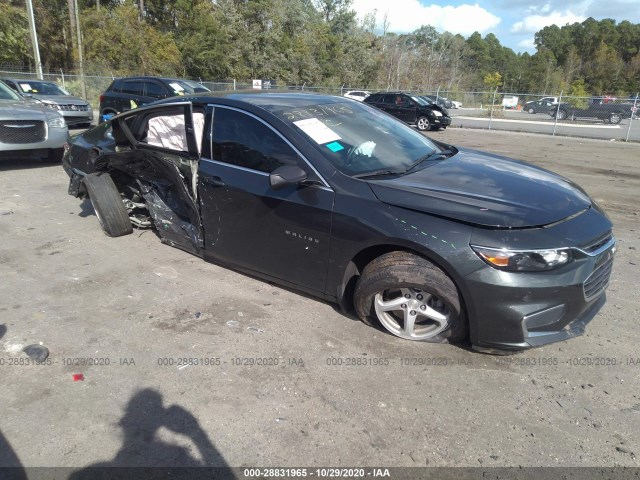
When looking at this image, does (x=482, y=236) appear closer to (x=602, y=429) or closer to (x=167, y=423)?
(x=602, y=429)

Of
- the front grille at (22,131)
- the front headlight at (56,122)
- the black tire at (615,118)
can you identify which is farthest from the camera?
the black tire at (615,118)

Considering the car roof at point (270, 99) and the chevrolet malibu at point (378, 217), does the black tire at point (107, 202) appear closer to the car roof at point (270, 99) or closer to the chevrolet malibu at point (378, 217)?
the chevrolet malibu at point (378, 217)

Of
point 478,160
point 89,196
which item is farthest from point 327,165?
point 89,196

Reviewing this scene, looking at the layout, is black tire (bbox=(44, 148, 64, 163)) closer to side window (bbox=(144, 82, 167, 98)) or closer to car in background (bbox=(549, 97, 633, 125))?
side window (bbox=(144, 82, 167, 98))

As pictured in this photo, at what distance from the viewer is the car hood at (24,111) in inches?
295

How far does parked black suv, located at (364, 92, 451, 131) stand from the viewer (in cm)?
1834

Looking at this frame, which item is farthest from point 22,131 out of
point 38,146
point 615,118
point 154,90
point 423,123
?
point 615,118

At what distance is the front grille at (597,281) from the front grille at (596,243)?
0.33 feet

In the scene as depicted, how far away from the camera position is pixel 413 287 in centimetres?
290

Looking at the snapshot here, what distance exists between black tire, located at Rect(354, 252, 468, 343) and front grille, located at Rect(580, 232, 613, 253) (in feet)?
2.71

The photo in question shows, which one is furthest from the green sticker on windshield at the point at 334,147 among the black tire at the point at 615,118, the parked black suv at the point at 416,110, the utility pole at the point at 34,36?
the black tire at the point at 615,118

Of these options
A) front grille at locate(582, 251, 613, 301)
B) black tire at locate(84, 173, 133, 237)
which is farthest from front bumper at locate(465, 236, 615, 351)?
black tire at locate(84, 173, 133, 237)

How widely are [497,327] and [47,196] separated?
21.5ft

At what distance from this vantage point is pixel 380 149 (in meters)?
3.63
